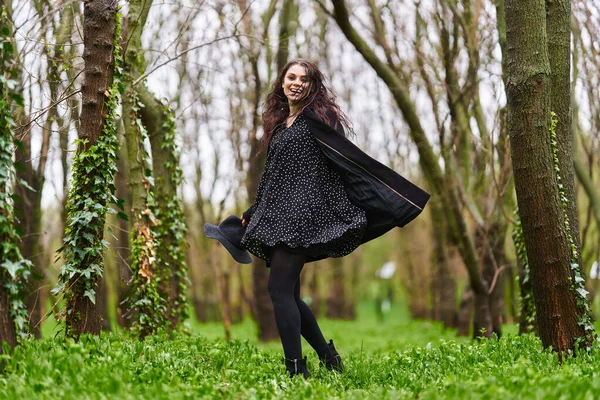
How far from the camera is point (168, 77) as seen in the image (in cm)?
1716

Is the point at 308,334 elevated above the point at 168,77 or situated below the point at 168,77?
below

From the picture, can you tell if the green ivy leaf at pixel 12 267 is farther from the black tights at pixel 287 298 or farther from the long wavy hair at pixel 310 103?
the long wavy hair at pixel 310 103

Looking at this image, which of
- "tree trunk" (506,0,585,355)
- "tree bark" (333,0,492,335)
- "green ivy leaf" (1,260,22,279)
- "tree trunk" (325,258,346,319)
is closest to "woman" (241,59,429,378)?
"tree trunk" (506,0,585,355)

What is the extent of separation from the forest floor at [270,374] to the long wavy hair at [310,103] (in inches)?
74.5

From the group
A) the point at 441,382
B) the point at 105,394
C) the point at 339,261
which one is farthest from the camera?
the point at 339,261

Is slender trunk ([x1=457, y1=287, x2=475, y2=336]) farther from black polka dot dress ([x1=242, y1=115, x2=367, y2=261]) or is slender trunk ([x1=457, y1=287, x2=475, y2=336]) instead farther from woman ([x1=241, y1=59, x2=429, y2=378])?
black polka dot dress ([x1=242, y1=115, x2=367, y2=261])

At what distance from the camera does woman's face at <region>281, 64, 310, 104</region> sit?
5254 millimetres

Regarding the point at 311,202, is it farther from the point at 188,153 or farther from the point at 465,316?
the point at 465,316

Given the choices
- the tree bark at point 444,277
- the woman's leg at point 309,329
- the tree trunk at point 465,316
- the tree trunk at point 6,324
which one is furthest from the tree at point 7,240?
the tree bark at point 444,277

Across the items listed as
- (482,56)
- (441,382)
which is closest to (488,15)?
(482,56)

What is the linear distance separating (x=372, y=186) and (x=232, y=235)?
4.07ft

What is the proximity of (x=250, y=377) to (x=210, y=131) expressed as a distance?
16.0m

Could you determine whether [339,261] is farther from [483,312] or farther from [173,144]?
[173,144]

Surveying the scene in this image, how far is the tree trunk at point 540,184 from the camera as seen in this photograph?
4.98 meters
